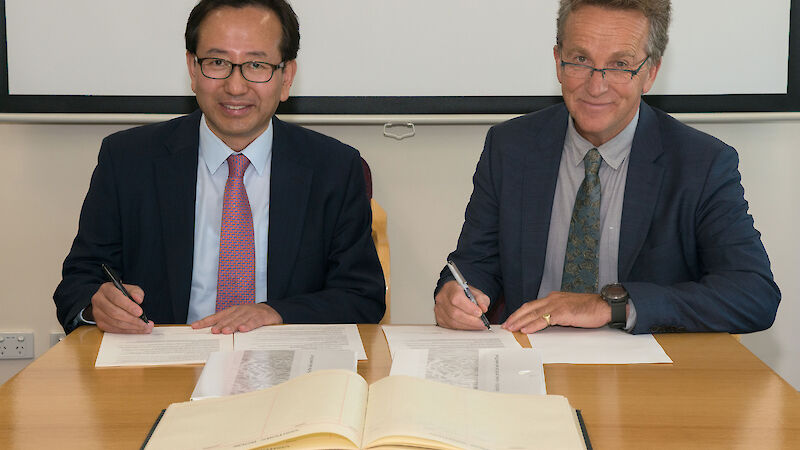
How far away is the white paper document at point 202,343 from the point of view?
1.58m

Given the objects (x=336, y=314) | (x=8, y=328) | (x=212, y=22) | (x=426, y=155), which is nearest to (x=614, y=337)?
(x=336, y=314)

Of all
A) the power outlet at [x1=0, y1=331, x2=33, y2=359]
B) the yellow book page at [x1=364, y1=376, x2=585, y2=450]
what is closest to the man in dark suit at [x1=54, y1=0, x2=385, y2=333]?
the yellow book page at [x1=364, y1=376, x2=585, y2=450]

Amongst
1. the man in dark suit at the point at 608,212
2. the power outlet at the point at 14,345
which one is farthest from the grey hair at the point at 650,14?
the power outlet at the point at 14,345

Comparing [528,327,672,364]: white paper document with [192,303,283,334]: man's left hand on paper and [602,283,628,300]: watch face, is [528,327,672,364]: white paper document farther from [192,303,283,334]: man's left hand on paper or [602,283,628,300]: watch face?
[192,303,283,334]: man's left hand on paper

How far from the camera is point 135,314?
1723mm

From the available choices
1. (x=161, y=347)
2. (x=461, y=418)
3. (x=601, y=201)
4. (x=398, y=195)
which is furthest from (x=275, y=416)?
(x=398, y=195)

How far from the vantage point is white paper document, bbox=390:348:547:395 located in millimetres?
1397

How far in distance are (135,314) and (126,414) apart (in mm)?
449

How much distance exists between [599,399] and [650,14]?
106cm

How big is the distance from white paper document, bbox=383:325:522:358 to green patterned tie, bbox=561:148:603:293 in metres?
0.37

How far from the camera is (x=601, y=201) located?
211 centimetres

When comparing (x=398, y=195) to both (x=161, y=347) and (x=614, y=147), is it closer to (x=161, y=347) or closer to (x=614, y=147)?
(x=614, y=147)

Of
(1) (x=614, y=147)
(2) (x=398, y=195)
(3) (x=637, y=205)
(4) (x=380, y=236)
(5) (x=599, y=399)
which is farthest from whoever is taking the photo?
(2) (x=398, y=195)

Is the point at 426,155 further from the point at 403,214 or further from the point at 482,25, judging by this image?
the point at 482,25
